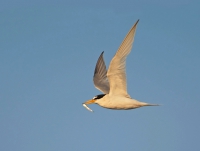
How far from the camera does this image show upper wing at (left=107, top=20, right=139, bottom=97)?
71.7ft

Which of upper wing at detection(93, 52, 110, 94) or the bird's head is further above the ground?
upper wing at detection(93, 52, 110, 94)

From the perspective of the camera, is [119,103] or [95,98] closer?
[119,103]

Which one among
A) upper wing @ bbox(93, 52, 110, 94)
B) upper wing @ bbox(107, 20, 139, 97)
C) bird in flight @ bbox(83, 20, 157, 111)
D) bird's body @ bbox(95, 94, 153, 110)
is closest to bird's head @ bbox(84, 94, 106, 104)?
bird in flight @ bbox(83, 20, 157, 111)

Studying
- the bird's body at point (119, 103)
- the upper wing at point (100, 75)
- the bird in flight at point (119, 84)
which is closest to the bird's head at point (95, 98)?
the bird in flight at point (119, 84)

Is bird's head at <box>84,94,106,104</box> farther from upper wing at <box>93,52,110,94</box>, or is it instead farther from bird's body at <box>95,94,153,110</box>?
upper wing at <box>93,52,110,94</box>

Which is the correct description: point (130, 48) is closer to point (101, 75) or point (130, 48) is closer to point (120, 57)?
point (120, 57)

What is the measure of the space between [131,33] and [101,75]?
7628 millimetres

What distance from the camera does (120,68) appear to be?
2308 cm

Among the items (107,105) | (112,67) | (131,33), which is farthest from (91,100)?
(131,33)

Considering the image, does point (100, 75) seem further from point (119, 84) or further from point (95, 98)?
point (119, 84)

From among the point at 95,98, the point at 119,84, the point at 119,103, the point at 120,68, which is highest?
the point at 120,68

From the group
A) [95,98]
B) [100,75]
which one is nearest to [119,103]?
[95,98]

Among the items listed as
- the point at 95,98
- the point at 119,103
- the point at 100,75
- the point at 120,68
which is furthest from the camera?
the point at 100,75

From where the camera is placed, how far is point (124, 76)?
23422mm
